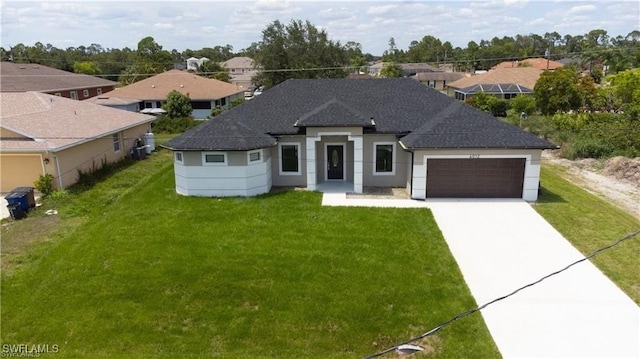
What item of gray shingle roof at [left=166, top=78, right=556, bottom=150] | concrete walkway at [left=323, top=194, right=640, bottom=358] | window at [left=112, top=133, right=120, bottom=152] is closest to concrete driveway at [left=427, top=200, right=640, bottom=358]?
concrete walkway at [left=323, top=194, right=640, bottom=358]

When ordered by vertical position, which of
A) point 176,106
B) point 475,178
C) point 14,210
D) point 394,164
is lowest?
point 14,210

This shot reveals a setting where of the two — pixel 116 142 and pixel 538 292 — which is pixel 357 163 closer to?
pixel 538 292

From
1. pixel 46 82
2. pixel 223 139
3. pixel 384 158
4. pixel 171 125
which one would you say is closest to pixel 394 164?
pixel 384 158

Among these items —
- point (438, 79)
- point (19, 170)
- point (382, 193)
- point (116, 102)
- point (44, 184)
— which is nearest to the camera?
point (44, 184)

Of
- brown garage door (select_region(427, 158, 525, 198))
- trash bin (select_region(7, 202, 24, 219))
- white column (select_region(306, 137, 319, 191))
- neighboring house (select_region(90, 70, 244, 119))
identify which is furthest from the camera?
neighboring house (select_region(90, 70, 244, 119))

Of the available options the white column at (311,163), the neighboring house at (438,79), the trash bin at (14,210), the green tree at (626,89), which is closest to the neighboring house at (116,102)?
the trash bin at (14,210)

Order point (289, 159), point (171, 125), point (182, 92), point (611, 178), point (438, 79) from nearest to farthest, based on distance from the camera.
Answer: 1. point (289, 159)
2. point (611, 178)
3. point (171, 125)
4. point (182, 92)
5. point (438, 79)

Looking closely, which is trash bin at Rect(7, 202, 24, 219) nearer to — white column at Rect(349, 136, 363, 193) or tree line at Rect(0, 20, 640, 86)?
white column at Rect(349, 136, 363, 193)
